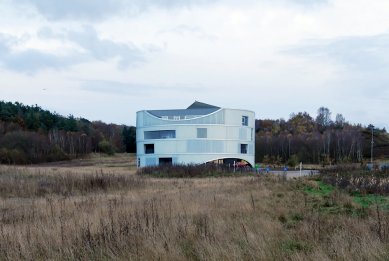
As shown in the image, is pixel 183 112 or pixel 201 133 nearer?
pixel 201 133

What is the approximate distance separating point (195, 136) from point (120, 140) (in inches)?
2768

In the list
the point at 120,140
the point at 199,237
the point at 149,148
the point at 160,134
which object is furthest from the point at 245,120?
the point at 120,140

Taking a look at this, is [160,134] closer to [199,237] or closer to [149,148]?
[149,148]

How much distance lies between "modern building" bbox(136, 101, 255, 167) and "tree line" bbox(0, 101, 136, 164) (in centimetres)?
3159

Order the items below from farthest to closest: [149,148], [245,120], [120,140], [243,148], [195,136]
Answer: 1. [120,140]
2. [149,148]
3. [245,120]
4. [243,148]
5. [195,136]

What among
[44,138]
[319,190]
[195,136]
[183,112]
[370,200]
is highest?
[183,112]

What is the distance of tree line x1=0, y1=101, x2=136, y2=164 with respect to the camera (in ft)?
307

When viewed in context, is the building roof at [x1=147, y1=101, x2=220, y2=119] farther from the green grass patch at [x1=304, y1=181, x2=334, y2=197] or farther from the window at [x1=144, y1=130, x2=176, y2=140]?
the green grass patch at [x1=304, y1=181, x2=334, y2=197]

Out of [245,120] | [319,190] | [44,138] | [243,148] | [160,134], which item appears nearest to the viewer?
[319,190]

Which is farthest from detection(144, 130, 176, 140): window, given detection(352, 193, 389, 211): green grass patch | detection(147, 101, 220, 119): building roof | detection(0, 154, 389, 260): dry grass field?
detection(0, 154, 389, 260): dry grass field

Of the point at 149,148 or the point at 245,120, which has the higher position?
the point at 245,120

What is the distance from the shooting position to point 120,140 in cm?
13038

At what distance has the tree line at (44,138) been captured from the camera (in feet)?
307

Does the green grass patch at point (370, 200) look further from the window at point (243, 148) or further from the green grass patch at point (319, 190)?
the window at point (243, 148)
